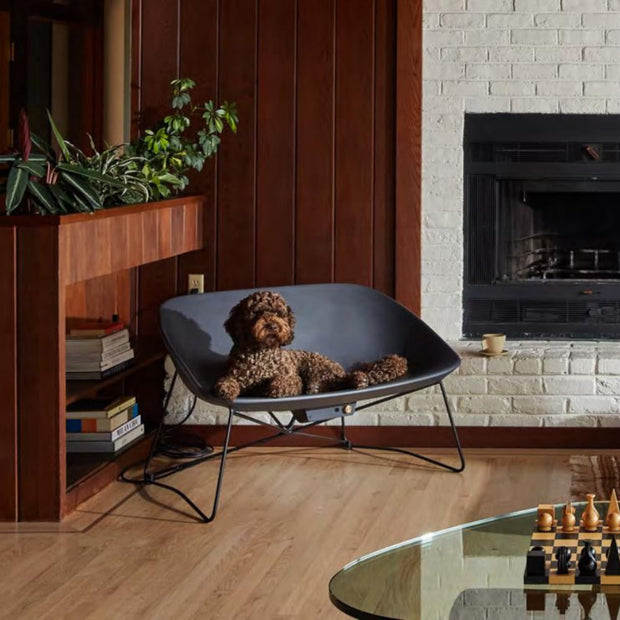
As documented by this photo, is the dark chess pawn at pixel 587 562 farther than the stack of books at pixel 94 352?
No

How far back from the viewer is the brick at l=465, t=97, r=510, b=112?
5.03 meters

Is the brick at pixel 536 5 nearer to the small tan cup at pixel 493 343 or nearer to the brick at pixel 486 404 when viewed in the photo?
the small tan cup at pixel 493 343

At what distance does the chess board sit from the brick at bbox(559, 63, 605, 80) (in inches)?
108

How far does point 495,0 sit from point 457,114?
0.46 meters

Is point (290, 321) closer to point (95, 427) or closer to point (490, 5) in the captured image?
point (95, 427)

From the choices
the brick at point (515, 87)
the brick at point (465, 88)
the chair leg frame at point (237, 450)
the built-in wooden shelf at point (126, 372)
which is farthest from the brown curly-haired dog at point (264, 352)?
the brick at point (515, 87)

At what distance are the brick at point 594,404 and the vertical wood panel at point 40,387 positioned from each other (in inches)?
82.1

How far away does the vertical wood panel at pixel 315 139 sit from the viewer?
5035 millimetres

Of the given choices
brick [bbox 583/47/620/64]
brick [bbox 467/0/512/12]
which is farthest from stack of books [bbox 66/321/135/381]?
brick [bbox 583/47/620/64]

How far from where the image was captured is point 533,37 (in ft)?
16.4

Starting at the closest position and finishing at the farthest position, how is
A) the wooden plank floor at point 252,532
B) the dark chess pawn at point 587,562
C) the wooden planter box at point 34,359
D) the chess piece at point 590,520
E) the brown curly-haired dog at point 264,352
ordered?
the dark chess pawn at point 587,562 → the chess piece at point 590,520 → the wooden plank floor at point 252,532 → the wooden planter box at point 34,359 → the brown curly-haired dog at point 264,352

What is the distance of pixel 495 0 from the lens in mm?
4992

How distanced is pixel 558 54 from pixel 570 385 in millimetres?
1296

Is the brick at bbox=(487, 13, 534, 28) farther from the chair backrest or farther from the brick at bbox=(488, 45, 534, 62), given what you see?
the chair backrest
